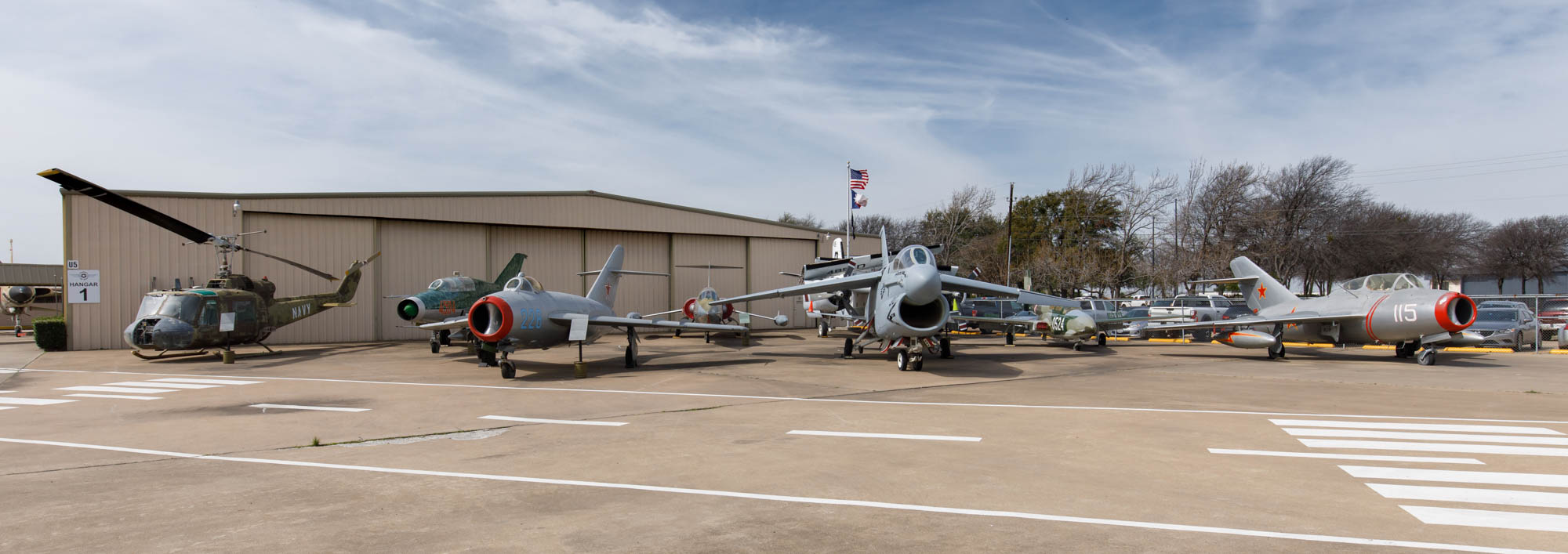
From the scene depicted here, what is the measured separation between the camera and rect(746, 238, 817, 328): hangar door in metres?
33.3

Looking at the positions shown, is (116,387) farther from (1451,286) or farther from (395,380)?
(1451,286)

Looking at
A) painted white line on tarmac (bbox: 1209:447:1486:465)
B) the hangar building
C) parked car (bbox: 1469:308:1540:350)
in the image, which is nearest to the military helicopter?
the hangar building

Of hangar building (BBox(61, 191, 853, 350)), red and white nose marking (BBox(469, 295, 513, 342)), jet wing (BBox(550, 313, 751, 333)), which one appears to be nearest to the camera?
red and white nose marking (BBox(469, 295, 513, 342))

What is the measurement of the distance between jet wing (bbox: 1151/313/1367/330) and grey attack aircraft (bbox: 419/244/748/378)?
11.0 m

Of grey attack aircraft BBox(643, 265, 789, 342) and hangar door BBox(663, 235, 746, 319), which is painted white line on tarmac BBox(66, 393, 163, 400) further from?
hangar door BBox(663, 235, 746, 319)

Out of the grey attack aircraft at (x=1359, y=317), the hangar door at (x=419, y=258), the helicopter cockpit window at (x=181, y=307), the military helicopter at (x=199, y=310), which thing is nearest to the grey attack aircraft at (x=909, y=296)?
the grey attack aircraft at (x=1359, y=317)

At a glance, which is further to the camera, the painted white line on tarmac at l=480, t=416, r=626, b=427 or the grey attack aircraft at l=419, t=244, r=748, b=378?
the grey attack aircraft at l=419, t=244, r=748, b=378

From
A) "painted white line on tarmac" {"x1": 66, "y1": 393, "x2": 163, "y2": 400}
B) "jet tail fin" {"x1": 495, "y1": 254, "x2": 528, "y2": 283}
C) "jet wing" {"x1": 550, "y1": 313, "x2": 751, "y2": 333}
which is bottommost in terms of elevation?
"painted white line on tarmac" {"x1": 66, "y1": 393, "x2": 163, "y2": 400}

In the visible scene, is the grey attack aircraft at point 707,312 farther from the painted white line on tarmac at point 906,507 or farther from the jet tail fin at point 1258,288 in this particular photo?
the painted white line on tarmac at point 906,507

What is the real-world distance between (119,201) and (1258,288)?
27493 millimetres

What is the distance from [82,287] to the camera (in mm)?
20125

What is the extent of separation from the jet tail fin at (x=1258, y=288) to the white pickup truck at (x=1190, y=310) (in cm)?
334

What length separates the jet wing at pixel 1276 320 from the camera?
16.4m

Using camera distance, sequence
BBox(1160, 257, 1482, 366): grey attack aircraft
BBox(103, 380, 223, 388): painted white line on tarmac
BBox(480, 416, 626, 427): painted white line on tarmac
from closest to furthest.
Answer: BBox(480, 416, 626, 427): painted white line on tarmac → BBox(103, 380, 223, 388): painted white line on tarmac → BBox(1160, 257, 1482, 366): grey attack aircraft
